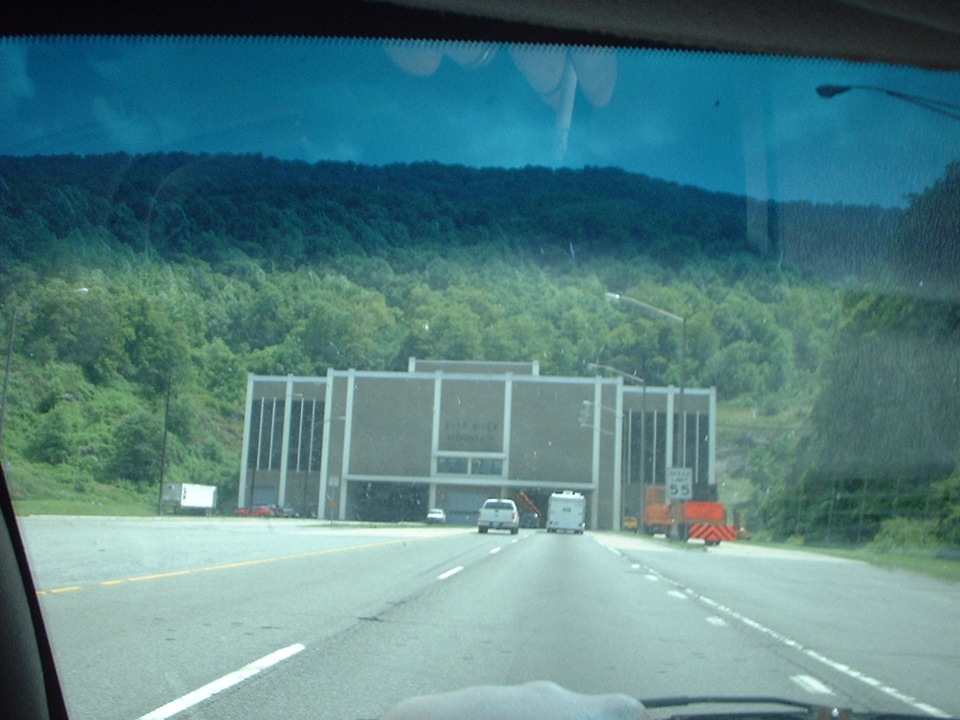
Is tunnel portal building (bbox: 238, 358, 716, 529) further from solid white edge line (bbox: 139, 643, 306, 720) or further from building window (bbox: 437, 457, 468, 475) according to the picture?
solid white edge line (bbox: 139, 643, 306, 720)

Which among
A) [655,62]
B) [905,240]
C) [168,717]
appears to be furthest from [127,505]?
[905,240]

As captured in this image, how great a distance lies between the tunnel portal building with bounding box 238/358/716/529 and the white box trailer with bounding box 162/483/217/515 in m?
0.26

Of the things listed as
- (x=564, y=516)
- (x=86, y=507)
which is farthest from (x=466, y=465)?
(x=564, y=516)

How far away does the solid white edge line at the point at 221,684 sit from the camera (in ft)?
17.9

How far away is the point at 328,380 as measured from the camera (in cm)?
722

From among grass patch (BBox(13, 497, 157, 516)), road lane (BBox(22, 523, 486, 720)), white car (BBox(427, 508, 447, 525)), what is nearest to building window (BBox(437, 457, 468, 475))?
white car (BBox(427, 508, 447, 525))

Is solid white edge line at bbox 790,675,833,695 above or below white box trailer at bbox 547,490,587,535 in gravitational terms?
below

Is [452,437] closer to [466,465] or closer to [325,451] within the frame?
[466,465]

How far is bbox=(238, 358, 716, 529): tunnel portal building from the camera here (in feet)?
23.5

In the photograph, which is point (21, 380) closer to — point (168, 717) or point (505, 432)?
point (168, 717)

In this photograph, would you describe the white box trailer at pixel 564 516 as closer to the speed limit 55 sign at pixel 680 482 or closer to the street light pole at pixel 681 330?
the speed limit 55 sign at pixel 680 482

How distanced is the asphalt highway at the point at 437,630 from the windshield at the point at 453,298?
0.21 feet

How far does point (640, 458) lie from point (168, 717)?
186 inches

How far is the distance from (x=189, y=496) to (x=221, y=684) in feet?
7.61
